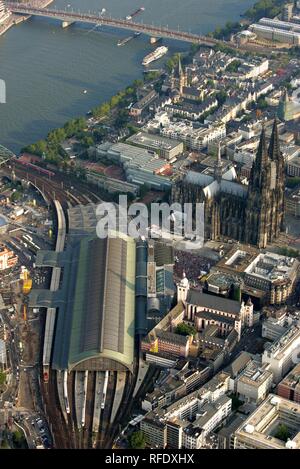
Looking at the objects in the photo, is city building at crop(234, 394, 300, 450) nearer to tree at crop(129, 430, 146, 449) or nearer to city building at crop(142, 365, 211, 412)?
city building at crop(142, 365, 211, 412)

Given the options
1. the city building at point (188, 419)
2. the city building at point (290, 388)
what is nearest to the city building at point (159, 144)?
the city building at point (290, 388)

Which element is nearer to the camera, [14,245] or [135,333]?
[135,333]

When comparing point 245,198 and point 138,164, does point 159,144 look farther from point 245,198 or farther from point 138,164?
point 245,198

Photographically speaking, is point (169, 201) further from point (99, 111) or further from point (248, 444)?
point (248, 444)

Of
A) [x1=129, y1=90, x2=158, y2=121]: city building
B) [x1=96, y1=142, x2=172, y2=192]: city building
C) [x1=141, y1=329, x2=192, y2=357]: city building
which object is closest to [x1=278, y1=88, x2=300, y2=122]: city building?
[x1=129, y1=90, x2=158, y2=121]: city building

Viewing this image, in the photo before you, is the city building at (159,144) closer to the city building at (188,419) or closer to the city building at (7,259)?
the city building at (7,259)

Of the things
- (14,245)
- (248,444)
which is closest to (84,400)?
(248,444)

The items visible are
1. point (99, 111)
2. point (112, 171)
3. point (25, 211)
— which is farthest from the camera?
point (99, 111)
